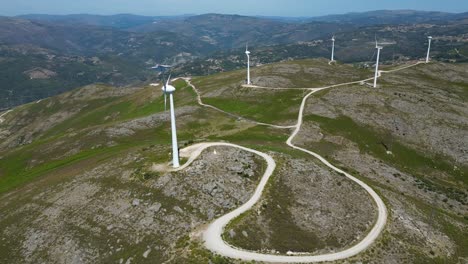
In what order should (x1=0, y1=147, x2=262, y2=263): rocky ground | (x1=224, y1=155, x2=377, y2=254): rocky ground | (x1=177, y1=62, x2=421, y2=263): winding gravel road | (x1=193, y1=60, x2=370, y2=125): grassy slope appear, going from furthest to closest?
1. (x1=193, y1=60, x2=370, y2=125): grassy slope
2. (x1=0, y1=147, x2=262, y2=263): rocky ground
3. (x1=224, y1=155, x2=377, y2=254): rocky ground
4. (x1=177, y1=62, x2=421, y2=263): winding gravel road

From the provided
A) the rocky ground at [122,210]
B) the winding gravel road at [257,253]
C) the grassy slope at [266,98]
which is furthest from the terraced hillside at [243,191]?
the grassy slope at [266,98]

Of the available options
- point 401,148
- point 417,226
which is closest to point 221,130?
point 401,148

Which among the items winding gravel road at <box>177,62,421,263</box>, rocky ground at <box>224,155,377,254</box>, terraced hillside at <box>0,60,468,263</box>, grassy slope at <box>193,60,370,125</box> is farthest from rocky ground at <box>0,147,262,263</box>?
grassy slope at <box>193,60,370,125</box>

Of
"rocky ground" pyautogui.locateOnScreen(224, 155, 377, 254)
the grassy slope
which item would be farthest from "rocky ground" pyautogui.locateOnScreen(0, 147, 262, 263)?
the grassy slope

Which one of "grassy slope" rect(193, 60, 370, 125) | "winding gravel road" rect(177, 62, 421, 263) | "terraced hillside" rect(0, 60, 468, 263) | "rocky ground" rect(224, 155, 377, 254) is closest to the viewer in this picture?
"winding gravel road" rect(177, 62, 421, 263)

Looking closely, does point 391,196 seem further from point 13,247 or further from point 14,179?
point 14,179

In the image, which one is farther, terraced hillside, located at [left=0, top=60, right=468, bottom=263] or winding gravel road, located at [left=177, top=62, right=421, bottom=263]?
terraced hillside, located at [left=0, top=60, right=468, bottom=263]

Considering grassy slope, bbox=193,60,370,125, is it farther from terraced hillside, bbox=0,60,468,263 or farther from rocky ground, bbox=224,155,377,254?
rocky ground, bbox=224,155,377,254

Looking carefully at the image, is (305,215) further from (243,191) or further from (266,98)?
(266,98)

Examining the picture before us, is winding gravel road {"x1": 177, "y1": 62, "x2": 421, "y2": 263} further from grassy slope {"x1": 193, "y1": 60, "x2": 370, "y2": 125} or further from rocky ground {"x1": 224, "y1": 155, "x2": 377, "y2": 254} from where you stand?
grassy slope {"x1": 193, "y1": 60, "x2": 370, "y2": 125}

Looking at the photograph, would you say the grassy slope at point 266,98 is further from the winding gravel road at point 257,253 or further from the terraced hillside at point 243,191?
the winding gravel road at point 257,253
